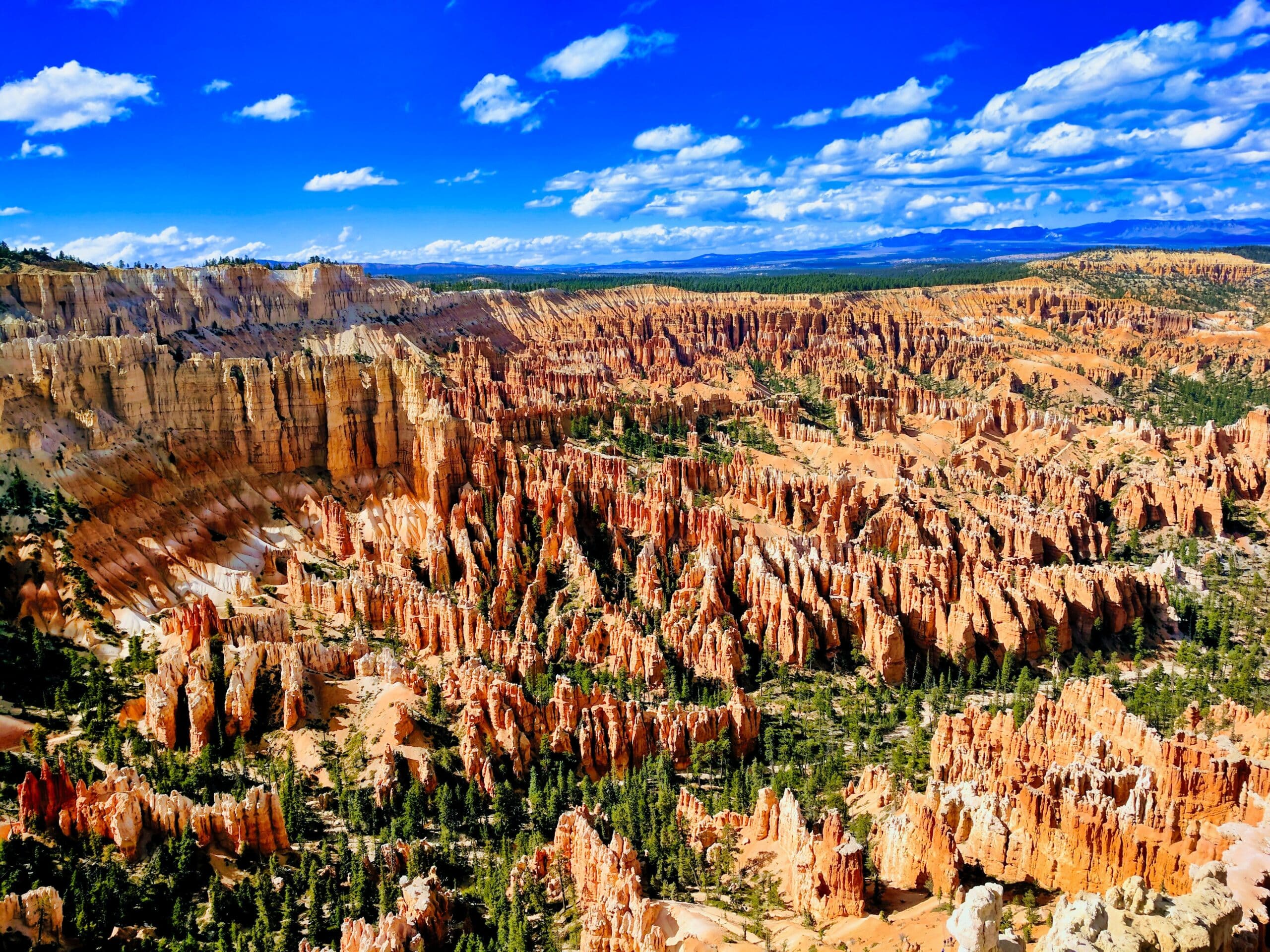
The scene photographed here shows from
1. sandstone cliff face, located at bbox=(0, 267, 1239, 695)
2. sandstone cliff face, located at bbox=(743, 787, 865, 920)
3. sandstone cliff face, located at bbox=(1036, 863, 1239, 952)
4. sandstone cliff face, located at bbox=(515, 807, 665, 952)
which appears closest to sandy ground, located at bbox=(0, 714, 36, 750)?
sandstone cliff face, located at bbox=(0, 267, 1239, 695)

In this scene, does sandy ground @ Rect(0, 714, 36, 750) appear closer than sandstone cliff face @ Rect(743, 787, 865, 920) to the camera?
No

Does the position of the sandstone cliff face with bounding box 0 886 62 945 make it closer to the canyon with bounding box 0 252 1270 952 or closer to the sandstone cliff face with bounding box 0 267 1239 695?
the canyon with bounding box 0 252 1270 952

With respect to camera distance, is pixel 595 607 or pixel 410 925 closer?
pixel 410 925

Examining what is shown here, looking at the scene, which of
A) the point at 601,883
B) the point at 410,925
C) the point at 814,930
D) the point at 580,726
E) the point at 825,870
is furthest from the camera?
the point at 580,726

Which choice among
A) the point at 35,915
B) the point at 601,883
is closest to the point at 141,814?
the point at 35,915

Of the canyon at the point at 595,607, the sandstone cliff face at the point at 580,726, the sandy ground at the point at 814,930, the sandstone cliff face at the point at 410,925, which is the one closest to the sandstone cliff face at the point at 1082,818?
the canyon at the point at 595,607

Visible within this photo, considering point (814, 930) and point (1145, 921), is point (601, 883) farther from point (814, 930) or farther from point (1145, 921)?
point (1145, 921)

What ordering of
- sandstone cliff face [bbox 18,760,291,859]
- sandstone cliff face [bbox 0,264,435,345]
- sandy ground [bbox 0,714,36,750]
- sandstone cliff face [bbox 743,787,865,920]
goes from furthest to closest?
sandstone cliff face [bbox 0,264,435,345], sandy ground [bbox 0,714,36,750], sandstone cliff face [bbox 18,760,291,859], sandstone cliff face [bbox 743,787,865,920]

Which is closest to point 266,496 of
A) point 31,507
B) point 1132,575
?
point 31,507

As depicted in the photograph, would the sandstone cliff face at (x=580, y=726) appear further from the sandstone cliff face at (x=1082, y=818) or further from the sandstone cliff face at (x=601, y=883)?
the sandstone cliff face at (x=1082, y=818)
